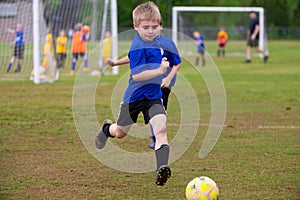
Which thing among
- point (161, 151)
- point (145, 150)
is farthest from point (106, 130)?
point (161, 151)

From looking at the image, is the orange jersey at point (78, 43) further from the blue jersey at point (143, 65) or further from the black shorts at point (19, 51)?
the blue jersey at point (143, 65)

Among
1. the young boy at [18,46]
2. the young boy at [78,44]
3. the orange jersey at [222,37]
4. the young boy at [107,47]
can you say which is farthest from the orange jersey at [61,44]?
the orange jersey at [222,37]

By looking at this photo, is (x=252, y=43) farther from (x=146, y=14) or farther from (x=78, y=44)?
(x=146, y=14)

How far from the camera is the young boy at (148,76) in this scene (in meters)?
6.35

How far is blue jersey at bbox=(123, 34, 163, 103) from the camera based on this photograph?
6492 mm

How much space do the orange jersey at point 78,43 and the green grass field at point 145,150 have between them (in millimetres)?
7842

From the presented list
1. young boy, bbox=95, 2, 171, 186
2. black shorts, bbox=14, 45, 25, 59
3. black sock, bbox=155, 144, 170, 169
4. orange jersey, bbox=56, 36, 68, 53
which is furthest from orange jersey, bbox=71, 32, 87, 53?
black sock, bbox=155, 144, 170, 169

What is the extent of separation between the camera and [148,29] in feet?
21.0

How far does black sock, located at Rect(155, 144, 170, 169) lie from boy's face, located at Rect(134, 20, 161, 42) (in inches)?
42.0

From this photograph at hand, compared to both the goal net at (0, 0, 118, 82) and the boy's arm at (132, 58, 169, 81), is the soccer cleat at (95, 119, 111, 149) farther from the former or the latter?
the goal net at (0, 0, 118, 82)

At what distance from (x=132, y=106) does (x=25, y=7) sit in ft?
48.7

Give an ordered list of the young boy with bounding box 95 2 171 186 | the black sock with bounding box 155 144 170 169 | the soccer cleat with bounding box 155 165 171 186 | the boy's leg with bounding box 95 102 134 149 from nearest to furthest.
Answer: the soccer cleat with bounding box 155 165 171 186, the black sock with bounding box 155 144 170 169, the young boy with bounding box 95 2 171 186, the boy's leg with bounding box 95 102 134 149

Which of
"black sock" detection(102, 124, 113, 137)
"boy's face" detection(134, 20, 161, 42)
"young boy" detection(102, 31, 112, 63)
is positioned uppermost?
"boy's face" detection(134, 20, 161, 42)

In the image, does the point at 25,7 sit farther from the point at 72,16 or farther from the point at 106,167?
the point at 106,167
